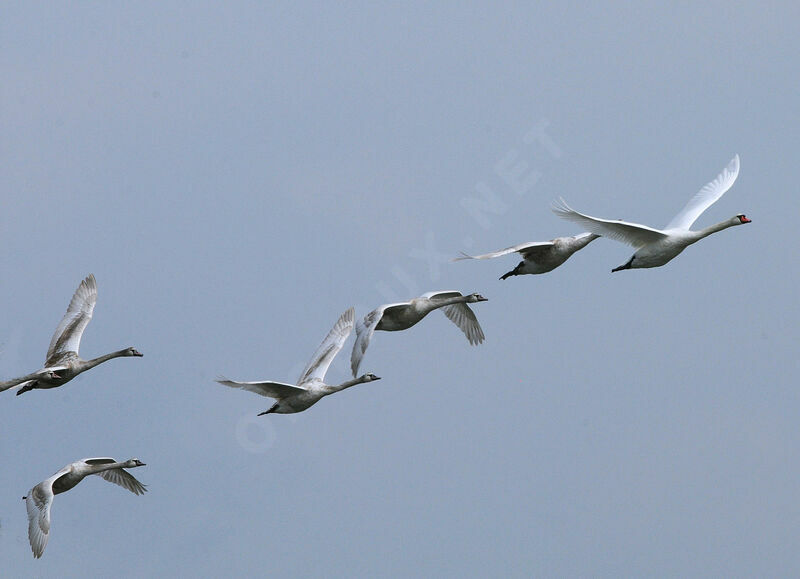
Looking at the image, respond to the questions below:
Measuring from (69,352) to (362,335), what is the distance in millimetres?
9591

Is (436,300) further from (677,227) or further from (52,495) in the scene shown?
(52,495)

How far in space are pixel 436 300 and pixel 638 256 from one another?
5.81 meters

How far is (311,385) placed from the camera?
36.9m

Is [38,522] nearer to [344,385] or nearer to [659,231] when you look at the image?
[344,385]

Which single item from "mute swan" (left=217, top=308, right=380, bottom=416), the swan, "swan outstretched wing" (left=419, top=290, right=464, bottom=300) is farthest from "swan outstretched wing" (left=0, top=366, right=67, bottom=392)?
"swan outstretched wing" (left=419, top=290, right=464, bottom=300)

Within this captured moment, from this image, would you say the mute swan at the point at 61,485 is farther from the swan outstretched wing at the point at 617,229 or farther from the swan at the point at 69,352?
the swan outstretched wing at the point at 617,229

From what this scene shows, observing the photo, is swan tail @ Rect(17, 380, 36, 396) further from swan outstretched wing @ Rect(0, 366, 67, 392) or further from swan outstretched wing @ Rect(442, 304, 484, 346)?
swan outstretched wing @ Rect(442, 304, 484, 346)

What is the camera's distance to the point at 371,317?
36.7 metres

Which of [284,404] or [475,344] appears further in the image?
[475,344]

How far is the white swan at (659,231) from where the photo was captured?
33438mm

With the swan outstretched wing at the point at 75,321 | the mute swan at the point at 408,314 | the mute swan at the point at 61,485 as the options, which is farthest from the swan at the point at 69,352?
the mute swan at the point at 408,314

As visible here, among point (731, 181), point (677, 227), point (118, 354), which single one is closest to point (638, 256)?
point (677, 227)

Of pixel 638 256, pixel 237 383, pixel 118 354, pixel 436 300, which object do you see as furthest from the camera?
pixel 118 354

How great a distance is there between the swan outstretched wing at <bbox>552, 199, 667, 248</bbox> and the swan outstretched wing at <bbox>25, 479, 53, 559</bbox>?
1434 cm
